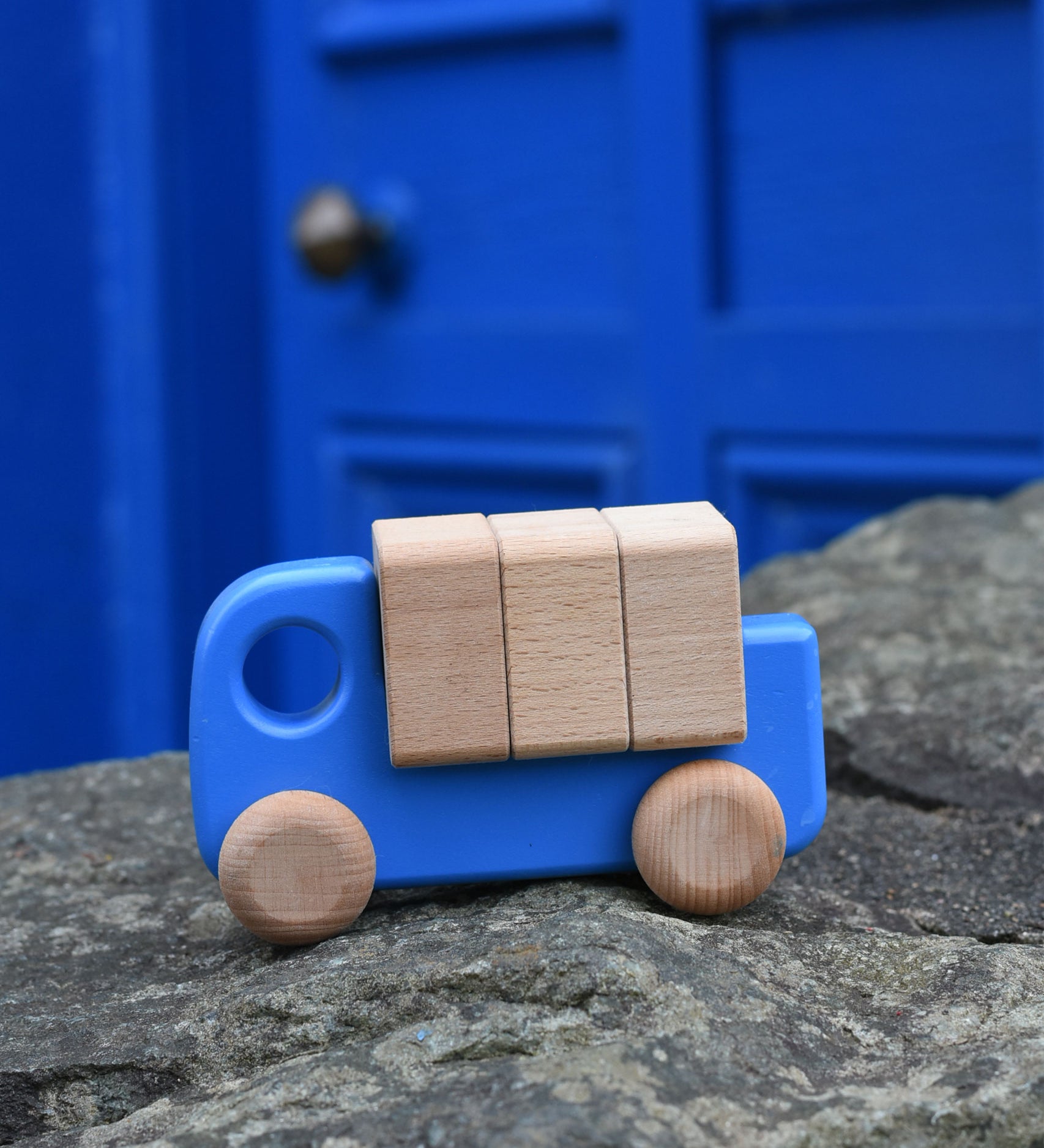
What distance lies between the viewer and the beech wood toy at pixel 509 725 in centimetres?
74

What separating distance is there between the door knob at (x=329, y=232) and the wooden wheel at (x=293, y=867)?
1404 mm

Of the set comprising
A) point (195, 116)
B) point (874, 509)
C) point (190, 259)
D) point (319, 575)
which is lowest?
point (874, 509)

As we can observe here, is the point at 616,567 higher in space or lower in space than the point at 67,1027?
higher

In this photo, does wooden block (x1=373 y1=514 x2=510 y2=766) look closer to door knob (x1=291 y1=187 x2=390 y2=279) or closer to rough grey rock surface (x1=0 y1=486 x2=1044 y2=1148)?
rough grey rock surface (x1=0 y1=486 x2=1044 y2=1148)

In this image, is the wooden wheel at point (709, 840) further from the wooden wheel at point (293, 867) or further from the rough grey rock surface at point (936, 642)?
the rough grey rock surface at point (936, 642)

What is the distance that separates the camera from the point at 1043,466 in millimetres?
1640

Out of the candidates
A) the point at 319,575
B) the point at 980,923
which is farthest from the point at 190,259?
the point at 980,923

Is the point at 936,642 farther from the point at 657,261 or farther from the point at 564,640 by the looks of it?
the point at 657,261

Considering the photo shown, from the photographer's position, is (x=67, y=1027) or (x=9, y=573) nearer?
(x=67, y=1027)

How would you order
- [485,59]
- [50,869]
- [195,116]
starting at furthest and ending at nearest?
[195,116], [485,59], [50,869]

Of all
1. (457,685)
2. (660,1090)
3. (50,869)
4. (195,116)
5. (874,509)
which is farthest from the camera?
(195,116)

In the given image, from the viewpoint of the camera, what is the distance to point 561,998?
66 cm

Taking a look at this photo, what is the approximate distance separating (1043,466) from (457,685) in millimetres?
1104

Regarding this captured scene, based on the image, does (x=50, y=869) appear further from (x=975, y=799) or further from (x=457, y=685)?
(x=975, y=799)
